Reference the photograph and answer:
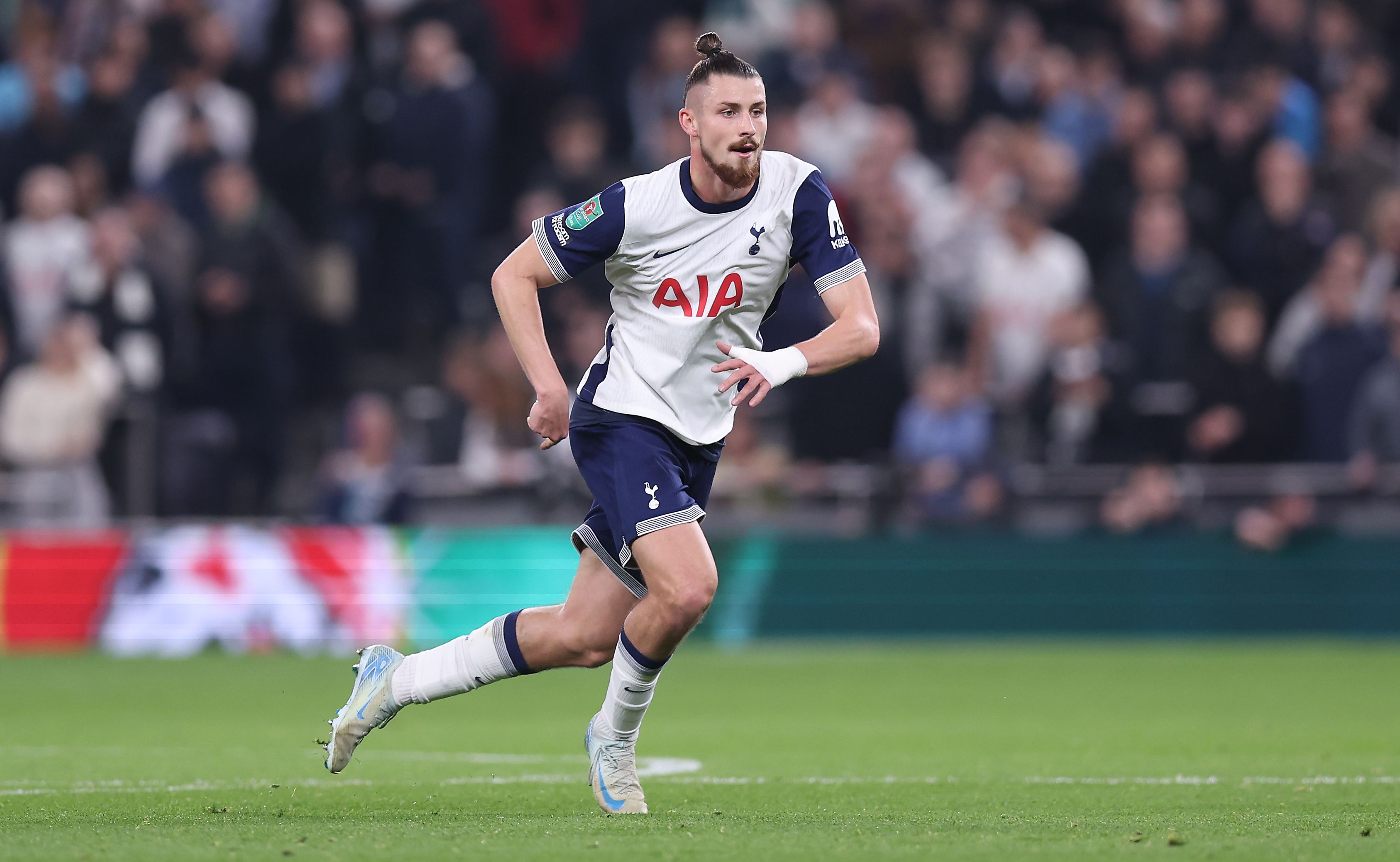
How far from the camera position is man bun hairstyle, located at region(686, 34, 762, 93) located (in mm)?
6441

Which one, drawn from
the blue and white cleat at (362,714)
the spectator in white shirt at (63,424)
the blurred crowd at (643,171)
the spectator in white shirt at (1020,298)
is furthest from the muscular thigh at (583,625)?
the spectator in white shirt at (63,424)

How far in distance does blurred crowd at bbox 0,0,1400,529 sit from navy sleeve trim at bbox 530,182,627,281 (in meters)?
7.83

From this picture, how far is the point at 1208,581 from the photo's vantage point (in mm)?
14945

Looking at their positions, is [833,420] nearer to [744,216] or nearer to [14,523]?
[14,523]

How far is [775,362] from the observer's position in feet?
20.1

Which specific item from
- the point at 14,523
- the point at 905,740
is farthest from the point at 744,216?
the point at 14,523

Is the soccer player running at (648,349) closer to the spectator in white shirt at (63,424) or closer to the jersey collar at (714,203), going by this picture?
the jersey collar at (714,203)

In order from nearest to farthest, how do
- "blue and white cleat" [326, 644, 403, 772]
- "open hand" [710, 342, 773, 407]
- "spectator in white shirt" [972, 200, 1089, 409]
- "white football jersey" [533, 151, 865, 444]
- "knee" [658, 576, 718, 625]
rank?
"open hand" [710, 342, 773, 407]
"knee" [658, 576, 718, 625]
"white football jersey" [533, 151, 865, 444]
"blue and white cleat" [326, 644, 403, 772]
"spectator in white shirt" [972, 200, 1089, 409]

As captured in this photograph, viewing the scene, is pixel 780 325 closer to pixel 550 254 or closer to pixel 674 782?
pixel 674 782

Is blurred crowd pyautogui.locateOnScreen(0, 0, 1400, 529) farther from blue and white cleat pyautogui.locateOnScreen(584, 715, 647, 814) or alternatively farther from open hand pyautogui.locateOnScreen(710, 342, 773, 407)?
open hand pyautogui.locateOnScreen(710, 342, 773, 407)

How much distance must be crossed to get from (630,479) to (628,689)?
0.68 meters

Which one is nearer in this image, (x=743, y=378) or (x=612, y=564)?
(x=743, y=378)

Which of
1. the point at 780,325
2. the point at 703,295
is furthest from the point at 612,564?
the point at 780,325

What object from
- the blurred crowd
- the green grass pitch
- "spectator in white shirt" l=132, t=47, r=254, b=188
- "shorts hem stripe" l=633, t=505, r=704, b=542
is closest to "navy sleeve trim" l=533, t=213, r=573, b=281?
"shorts hem stripe" l=633, t=505, r=704, b=542
